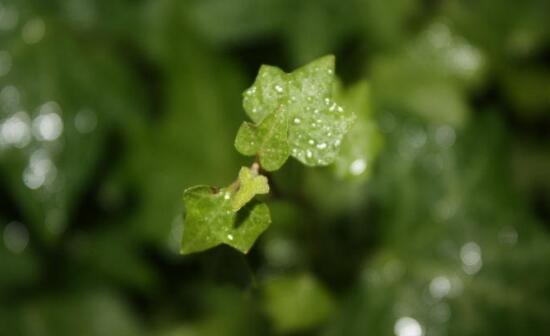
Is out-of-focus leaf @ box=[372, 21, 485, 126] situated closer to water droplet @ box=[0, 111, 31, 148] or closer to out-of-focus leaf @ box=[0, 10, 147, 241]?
out-of-focus leaf @ box=[0, 10, 147, 241]

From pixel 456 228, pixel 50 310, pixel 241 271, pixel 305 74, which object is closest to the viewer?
pixel 305 74

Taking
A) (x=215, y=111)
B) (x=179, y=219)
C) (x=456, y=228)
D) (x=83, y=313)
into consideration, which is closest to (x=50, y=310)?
(x=83, y=313)

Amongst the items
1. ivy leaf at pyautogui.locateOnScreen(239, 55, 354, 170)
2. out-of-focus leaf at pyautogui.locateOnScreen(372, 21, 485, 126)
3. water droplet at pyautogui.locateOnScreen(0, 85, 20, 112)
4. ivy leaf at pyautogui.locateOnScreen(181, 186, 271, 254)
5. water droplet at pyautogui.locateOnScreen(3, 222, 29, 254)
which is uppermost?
out-of-focus leaf at pyautogui.locateOnScreen(372, 21, 485, 126)

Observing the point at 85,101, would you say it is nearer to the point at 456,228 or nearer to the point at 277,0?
the point at 277,0

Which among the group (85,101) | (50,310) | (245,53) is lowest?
(50,310)

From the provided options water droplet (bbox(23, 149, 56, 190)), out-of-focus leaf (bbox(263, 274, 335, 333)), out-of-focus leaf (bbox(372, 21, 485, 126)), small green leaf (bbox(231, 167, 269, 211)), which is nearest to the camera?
small green leaf (bbox(231, 167, 269, 211))

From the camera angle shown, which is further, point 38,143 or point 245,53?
point 245,53

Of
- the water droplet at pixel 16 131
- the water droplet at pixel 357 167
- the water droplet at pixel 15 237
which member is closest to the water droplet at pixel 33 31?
the water droplet at pixel 16 131

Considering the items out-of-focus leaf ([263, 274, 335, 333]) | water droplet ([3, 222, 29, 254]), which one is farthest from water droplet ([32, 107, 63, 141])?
out-of-focus leaf ([263, 274, 335, 333])
